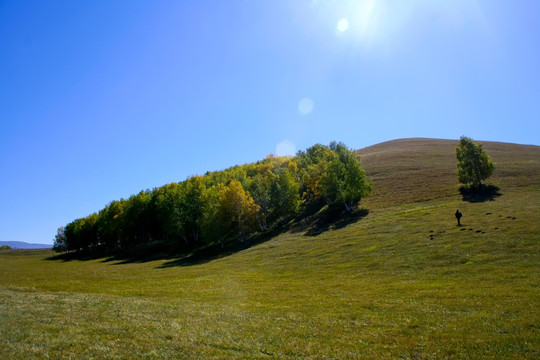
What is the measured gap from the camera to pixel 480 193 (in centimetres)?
7712

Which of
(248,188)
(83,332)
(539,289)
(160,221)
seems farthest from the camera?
(160,221)

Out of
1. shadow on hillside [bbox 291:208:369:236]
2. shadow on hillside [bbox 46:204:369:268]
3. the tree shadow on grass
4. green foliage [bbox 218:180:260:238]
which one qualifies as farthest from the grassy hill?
green foliage [bbox 218:180:260:238]

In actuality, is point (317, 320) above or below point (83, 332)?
below

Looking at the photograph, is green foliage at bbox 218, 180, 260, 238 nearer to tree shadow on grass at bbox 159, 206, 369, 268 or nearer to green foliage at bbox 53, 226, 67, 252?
tree shadow on grass at bbox 159, 206, 369, 268

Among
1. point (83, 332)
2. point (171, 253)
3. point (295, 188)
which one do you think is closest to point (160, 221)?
point (171, 253)

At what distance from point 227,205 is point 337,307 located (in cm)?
6966

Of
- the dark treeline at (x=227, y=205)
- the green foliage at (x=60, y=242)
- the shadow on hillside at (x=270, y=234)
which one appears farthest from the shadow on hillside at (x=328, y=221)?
the green foliage at (x=60, y=242)

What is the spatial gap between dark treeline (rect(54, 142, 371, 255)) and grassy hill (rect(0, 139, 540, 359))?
36.1 metres

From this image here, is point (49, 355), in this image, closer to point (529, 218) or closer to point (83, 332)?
point (83, 332)

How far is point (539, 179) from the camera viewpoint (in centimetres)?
8038

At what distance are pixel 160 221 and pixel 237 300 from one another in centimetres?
9915

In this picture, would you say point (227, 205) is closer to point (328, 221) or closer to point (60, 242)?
point (328, 221)

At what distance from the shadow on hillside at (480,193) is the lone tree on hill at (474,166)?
87.6 inches

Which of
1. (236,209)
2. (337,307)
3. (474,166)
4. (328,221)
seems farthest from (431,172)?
(337,307)
